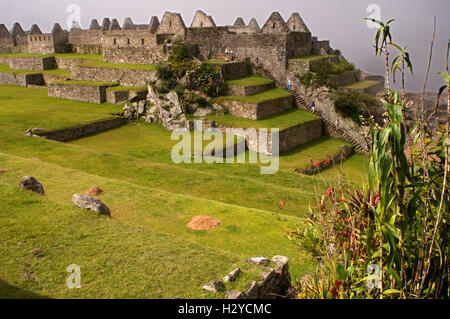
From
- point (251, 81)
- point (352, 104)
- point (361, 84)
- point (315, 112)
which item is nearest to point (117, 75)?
point (251, 81)

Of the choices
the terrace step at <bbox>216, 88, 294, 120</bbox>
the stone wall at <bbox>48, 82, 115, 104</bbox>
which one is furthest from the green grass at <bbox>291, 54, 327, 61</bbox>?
the stone wall at <bbox>48, 82, 115, 104</bbox>

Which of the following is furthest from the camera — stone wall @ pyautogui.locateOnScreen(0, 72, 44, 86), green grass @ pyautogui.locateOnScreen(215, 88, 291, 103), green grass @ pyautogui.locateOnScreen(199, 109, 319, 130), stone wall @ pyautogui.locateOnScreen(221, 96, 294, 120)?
stone wall @ pyautogui.locateOnScreen(0, 72, 44, 86)

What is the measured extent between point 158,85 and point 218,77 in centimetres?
378

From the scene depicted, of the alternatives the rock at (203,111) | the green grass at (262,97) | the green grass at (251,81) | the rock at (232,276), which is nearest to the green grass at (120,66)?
the rock at (203,111)

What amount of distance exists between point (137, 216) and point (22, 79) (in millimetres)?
29378

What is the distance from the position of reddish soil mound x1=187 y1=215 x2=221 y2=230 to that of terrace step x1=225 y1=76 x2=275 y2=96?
15.6 meters

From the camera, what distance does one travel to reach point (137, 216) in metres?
10.8

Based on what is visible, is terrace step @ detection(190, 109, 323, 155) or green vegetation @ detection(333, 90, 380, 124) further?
green vegetation @ detection(333, 90, 380, 124)

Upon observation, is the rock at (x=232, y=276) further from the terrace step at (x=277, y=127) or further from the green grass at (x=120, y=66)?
the green grass at (x=120, y=66)

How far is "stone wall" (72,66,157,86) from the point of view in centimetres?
2858

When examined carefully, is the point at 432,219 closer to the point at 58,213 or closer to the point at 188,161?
the point at 58,213

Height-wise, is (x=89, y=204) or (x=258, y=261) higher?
(x=89, y=204)

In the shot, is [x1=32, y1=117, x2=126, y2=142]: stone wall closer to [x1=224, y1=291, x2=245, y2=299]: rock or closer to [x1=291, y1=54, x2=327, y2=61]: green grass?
[x1=291, y1=54, x2=327, y2=61]: green grass

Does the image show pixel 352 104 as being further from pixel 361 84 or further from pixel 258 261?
pixel 258 261
